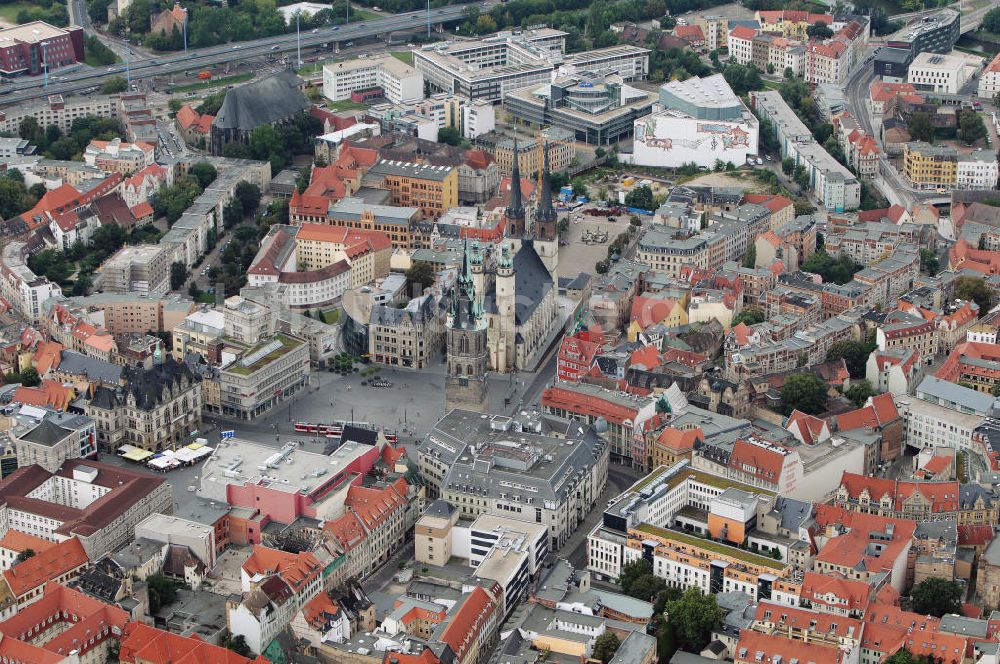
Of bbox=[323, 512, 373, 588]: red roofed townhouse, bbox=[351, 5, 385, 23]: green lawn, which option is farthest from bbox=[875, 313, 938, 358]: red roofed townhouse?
bbox=[351, 5, 385, 23]: green lawn

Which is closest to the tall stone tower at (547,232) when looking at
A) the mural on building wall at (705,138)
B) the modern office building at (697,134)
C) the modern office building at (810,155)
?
the modern office building at (810,155)

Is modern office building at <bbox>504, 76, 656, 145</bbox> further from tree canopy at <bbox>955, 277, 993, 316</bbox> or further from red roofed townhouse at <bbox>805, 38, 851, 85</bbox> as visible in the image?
tree canopy at <bbox>955, 277, 993, 316</bbox>

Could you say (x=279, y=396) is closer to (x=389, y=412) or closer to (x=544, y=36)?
(x=389, y=412)

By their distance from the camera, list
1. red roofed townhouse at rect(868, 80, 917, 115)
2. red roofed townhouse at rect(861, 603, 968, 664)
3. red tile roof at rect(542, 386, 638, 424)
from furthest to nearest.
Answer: red roofed townhouse at rect(868, 80, 917, 115) < red tile roof at rect(542, 386, 638, 424) < red roofed townhouse at rect(861, 603, 968, 664)

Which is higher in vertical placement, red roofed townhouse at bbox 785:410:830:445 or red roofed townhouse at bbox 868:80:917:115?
red roofed townhouse at bbox 868:80:917:115

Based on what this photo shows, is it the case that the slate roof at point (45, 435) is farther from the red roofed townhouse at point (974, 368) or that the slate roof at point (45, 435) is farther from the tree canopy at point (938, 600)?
the red roofed townhouse at point (974, 368)

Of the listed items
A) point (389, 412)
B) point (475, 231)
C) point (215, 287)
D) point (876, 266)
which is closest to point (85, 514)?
point (389, 412)

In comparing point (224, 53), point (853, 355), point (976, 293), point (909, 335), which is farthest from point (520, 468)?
point (224, 53)
